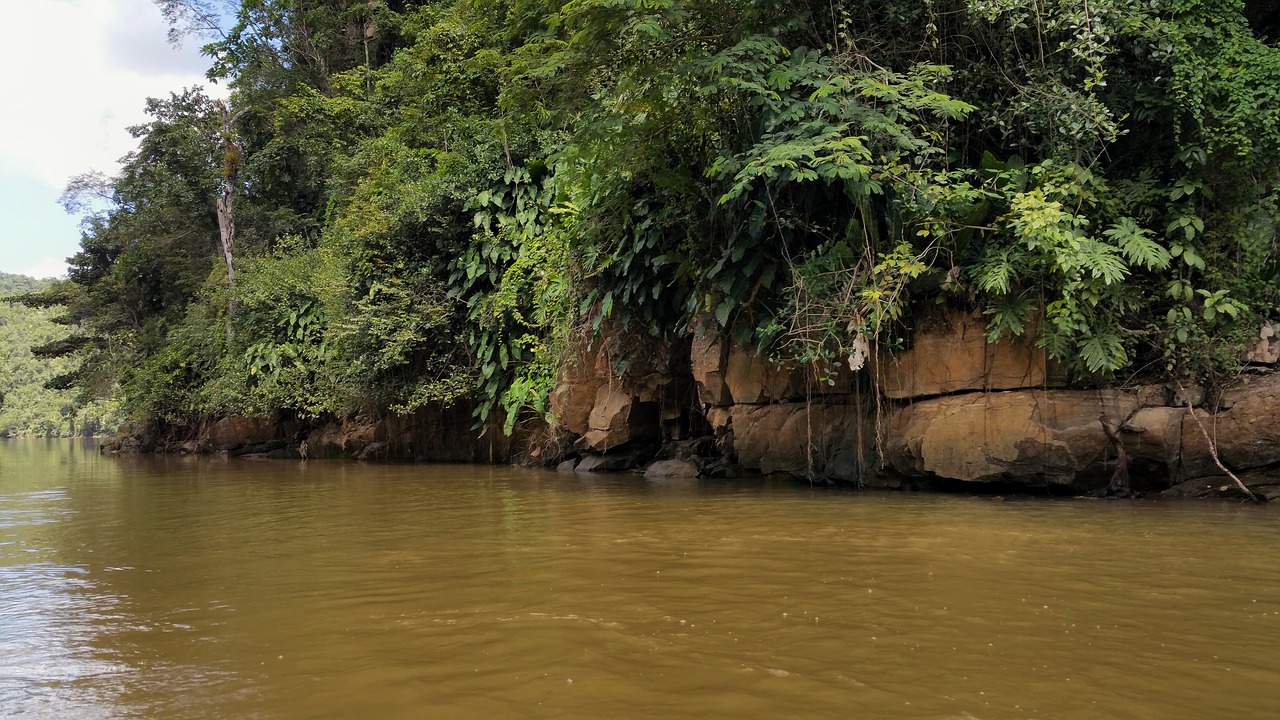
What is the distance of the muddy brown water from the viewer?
235cm

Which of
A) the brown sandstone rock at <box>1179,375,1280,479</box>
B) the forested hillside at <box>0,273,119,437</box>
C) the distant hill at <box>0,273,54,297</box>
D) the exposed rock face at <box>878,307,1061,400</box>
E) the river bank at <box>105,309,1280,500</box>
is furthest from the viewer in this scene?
the distant hill at <box>0,273,54,297</box>

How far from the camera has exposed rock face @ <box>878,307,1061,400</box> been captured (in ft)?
25.2

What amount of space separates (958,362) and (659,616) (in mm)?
5870

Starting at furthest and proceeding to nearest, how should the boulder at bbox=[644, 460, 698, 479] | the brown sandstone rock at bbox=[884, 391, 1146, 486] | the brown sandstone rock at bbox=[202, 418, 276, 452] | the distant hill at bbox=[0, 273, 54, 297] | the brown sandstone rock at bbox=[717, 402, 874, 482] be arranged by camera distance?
the distant hill at bbox=[0, 273, 54, 297]
the brown sandstone rock at bbox=[202, 418, 276, 452]
the boulder at bbox=[644, 460, 698, 479]
the brown sandstone rock at bbox=[717, 402, 874, 482]
the brown sandstone rock at bbox=[884, 391, 1146, 486]

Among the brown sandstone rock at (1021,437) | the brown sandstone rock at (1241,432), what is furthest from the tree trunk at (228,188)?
the brown sandstone rock at (1241,432)

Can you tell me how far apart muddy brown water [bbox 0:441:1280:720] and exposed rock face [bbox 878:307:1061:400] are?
163 cm

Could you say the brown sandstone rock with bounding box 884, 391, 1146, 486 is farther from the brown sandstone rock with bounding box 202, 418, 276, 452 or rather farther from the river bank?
the brown sandstone rock with bounding box 202, 418, 276, 452

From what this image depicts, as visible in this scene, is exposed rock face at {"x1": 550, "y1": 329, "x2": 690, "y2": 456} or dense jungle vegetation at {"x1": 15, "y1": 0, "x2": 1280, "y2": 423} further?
exposed rock face at {"x1": 550, "y1": 329, "x2": 690, "y2": 456}

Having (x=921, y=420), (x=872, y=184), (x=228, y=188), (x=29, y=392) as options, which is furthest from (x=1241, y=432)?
(x=29, y=392)

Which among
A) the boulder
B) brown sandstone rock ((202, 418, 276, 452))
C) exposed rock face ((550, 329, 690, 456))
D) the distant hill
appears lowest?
the boulder

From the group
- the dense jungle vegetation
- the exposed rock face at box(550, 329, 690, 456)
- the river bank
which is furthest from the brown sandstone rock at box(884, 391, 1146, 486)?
the exposed rock face at box(550, 329, 690, 456)

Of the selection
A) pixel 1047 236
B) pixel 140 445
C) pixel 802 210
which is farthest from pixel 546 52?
pixel 140 445

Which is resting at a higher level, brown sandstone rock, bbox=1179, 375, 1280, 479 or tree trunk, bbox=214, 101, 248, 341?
tree trunk, bbox=214, 101, 248, 341

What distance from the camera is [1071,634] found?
2.90 metres
